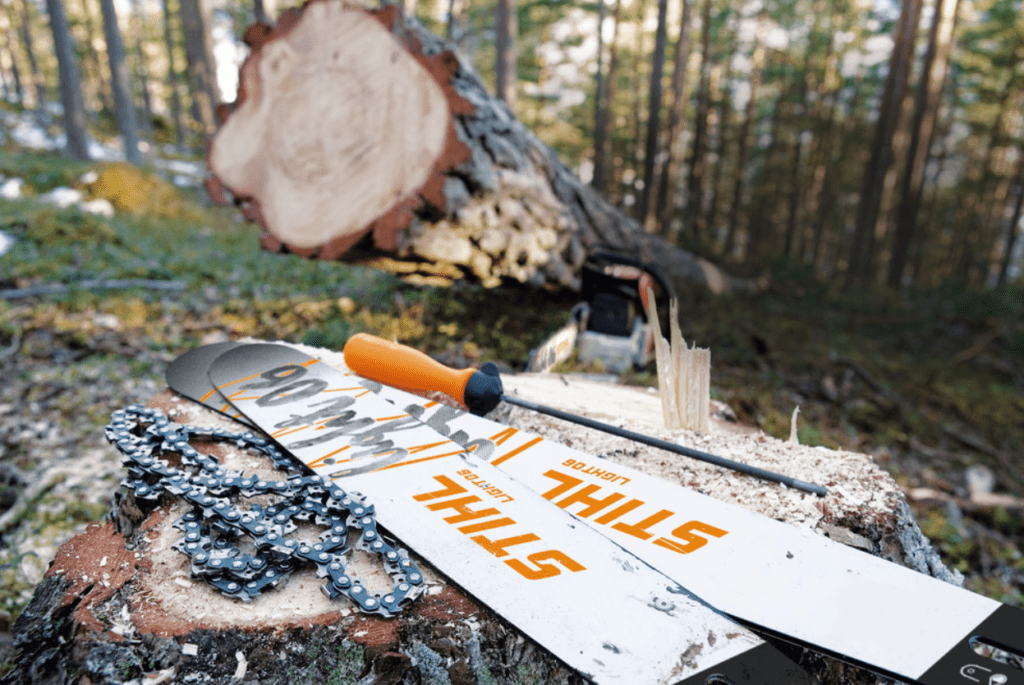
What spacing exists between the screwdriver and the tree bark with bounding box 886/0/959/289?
46.2 feet

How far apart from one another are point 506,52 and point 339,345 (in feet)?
27.6

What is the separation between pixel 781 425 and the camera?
341 cm

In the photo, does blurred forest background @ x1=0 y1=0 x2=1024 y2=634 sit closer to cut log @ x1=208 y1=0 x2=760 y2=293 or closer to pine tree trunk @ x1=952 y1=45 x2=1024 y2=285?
pine tree trunk @ x1=952 y1=45 x2=1024 y2=285

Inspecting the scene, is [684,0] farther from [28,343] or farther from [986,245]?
[986,245]

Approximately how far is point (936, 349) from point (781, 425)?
251 inches

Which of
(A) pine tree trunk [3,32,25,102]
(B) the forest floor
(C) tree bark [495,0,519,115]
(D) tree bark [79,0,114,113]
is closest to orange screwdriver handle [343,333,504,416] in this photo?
A: (B) the forest floor

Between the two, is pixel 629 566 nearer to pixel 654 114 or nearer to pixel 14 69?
pixel 654 114

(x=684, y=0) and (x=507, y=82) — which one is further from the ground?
(x=684, y=0)

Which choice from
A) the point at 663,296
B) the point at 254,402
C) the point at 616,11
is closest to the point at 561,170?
the point at 663,296

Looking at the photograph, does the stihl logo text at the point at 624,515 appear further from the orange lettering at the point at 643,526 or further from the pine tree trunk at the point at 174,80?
the pine tree trunk at the point at 174,80

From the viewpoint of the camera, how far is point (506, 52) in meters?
10.1

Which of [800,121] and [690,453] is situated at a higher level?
[800,121]

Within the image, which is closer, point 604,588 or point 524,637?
point 524,637

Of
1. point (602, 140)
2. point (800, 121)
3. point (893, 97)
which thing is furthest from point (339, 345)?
point (800, 121)
